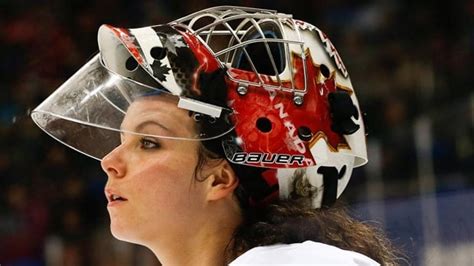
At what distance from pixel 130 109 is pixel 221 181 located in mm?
221

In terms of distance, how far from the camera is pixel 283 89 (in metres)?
1.81

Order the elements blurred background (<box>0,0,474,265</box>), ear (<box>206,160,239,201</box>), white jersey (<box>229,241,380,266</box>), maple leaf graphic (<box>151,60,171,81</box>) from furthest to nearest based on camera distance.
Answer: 1. blurred background (<box>0,0,474,265</box>)
2. ear (<box>206,160,239,201</box>)
3. maple leaf graphic (<box>151,60,171,81</box>)
4. white jersey (<box>229,241,380,266</box>)

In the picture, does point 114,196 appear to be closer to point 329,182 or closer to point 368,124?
point 329,182

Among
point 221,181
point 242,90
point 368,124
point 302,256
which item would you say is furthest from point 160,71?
point 368,124

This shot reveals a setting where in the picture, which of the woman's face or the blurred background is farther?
the blurred background

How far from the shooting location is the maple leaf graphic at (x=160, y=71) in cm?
176

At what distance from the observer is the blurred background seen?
3188 mm

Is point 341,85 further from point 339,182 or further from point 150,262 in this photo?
point 150,262

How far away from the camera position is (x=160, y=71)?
5.77ft

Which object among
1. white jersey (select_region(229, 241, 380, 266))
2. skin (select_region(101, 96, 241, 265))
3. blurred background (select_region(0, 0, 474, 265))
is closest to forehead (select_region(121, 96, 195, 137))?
skin (select_region(101, 96, 241, 265))

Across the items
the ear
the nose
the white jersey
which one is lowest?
the white jersey

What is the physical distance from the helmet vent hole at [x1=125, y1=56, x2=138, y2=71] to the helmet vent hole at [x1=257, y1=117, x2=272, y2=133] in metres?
0.25

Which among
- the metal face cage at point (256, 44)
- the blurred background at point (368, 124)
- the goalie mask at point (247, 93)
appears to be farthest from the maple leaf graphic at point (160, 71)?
the blurred background at point (368, 124)

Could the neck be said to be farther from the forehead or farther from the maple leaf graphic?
the maple leaf graphic
